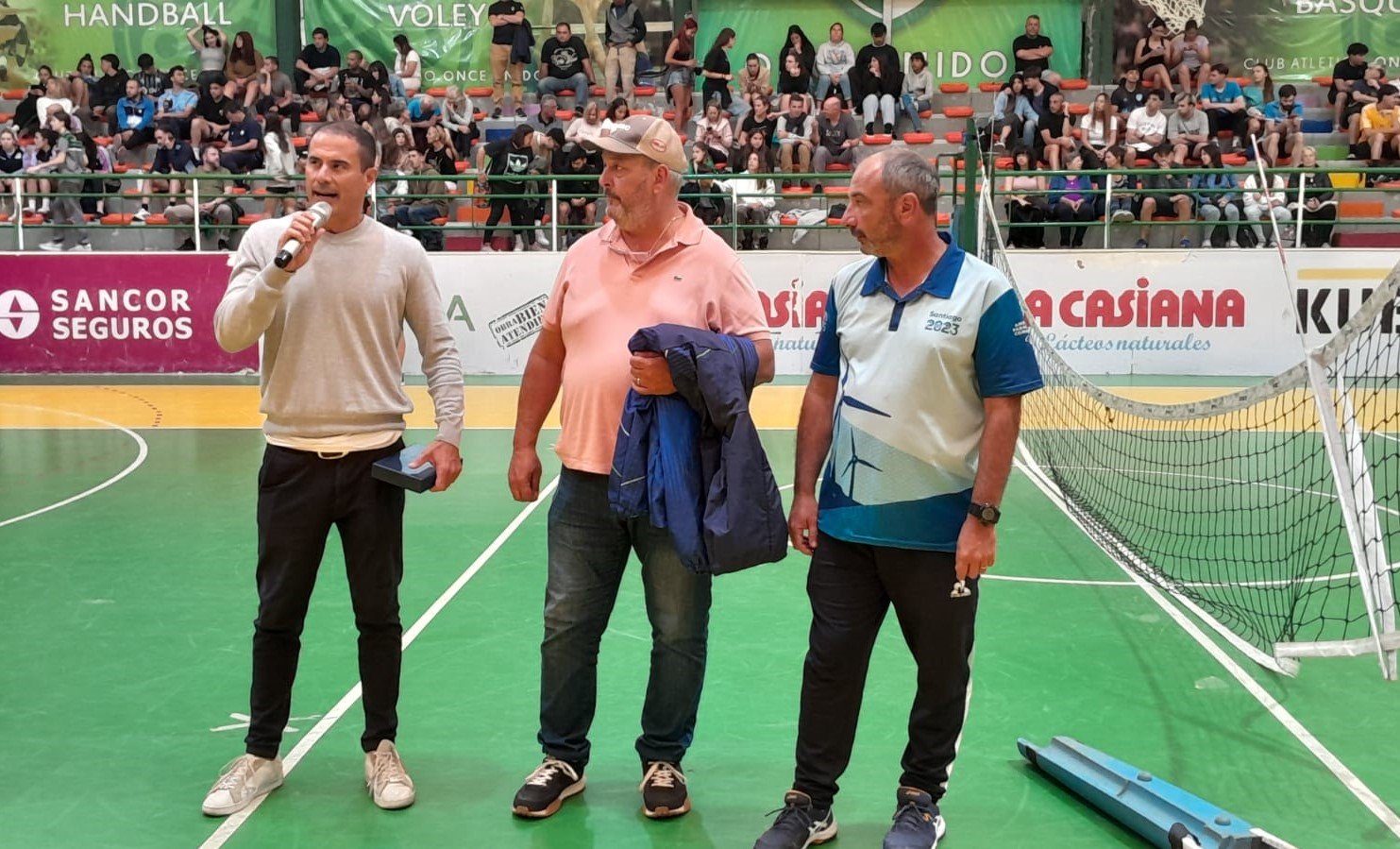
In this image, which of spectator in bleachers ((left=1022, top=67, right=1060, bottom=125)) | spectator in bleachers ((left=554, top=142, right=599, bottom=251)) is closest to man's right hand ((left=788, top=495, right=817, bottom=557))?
spectator in bleachers ((left=554, top=142, right=599, bottom=251))

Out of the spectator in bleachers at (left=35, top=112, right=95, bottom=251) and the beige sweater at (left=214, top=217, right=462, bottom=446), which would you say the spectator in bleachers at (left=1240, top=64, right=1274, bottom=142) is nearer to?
the spectator in bleachers at (left=35, top=112, right=95, bottom=251)

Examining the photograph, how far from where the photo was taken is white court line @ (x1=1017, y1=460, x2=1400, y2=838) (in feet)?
15.7

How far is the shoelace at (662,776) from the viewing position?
466 cm

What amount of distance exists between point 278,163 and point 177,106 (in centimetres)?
341

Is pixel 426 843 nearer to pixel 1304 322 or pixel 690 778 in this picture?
pixel 690 778

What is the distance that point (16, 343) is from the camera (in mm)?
17078

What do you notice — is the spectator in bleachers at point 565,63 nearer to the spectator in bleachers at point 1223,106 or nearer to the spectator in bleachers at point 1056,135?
the spectator in bleachers at point 1056,135

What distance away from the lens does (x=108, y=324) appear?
56.0 feet

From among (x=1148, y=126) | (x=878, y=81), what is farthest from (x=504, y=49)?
(x=1148, y=126)

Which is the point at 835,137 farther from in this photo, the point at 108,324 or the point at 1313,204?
the point at 108,324

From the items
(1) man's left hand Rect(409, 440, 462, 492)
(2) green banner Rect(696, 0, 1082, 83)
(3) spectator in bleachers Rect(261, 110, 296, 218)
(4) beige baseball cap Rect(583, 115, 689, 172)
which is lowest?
(1) man's left hand Rect(409, 440, 462, 492)

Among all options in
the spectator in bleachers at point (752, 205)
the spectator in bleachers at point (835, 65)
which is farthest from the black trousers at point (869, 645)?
the spectator in bleachers at point (835, 65)

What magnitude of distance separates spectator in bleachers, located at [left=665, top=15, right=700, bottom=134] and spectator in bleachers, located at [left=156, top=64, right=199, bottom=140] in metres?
7.60

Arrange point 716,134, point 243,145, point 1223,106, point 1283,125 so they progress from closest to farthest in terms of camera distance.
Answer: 1. point 1283,125
2. point 716,134
3. point 243,145
4. point 1223,106
